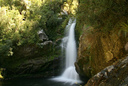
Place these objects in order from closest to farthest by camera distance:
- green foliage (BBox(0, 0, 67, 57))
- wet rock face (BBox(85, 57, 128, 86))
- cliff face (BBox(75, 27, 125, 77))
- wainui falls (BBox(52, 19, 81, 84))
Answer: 1. wet rock face (BBox(85, 57, 128, 86))
2. cliff face (BBox(75, 27, 125, 77))
3. wainui falls (BBox(52, 19, 81, 84))
4. green foliage (BBox(0, 0, 67, 57))

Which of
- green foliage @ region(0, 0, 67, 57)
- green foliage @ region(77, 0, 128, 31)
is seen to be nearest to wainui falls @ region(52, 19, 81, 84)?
green foliage @ region(0, 0, 67, 57)

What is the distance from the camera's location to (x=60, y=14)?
25578 millimetres

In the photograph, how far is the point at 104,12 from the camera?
19.8 feet

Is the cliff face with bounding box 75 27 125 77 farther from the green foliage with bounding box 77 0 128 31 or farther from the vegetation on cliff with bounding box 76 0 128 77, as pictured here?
the green foliage with bounding box 77 0 128 31

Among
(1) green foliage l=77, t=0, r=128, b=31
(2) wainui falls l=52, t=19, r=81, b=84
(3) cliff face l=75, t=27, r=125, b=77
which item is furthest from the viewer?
(2) wainui falls l=52, t=19, r=81, b=84

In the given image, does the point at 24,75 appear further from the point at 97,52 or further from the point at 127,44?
the point at 127,44

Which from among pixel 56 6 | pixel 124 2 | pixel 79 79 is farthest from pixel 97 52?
pixel 56 6

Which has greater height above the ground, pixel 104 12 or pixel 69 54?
pixel 104 12

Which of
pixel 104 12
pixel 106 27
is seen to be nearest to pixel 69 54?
pixel 106 27

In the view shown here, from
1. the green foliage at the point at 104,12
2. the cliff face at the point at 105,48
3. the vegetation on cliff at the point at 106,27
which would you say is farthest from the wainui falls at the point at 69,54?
the green foliage at the point at 104,12

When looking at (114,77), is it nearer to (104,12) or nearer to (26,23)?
(104,12)

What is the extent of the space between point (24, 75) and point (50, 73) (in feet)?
12.1

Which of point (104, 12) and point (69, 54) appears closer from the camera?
point (104, 12)

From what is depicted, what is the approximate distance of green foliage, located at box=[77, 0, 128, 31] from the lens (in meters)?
5.62
